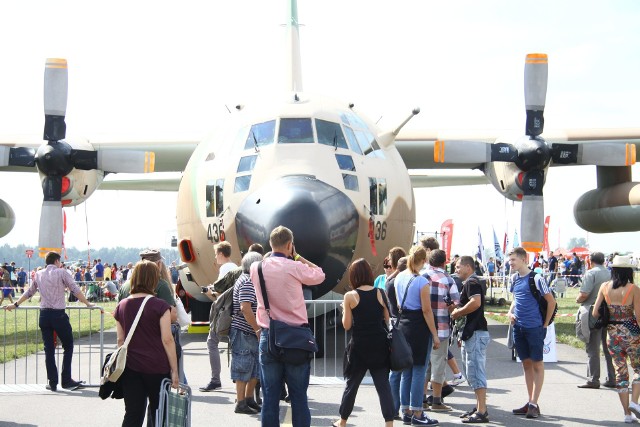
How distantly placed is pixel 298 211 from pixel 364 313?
298 centimetres

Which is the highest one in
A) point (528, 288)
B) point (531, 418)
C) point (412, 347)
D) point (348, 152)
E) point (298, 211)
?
point (348, 152)

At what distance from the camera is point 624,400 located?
24.3ft

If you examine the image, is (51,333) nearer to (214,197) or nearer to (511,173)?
(214,197)

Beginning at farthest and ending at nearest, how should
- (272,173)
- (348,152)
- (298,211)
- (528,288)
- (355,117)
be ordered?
(355,117) → (348,152) → (272,173) → (298,211) → (528,288)

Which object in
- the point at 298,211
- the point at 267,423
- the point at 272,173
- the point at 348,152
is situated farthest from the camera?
the point at 348,152

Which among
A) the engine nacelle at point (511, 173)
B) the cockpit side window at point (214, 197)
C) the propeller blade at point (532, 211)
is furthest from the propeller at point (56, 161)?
the propeller blade at point (532, 211)

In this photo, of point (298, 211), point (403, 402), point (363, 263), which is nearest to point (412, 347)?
point (403, 402)

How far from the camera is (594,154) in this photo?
15.5 m

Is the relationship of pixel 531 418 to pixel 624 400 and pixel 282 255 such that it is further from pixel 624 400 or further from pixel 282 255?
pixel 282 255

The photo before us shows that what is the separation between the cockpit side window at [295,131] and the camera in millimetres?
11227

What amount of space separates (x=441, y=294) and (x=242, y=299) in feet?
6.07

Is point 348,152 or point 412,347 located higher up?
point 348,152

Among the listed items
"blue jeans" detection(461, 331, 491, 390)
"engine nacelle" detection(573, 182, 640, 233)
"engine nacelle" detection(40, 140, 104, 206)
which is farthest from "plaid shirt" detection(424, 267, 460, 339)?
"engine nacelle" detection(573, 182, 640, 233)

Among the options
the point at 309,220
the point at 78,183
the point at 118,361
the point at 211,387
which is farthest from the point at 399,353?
the point at 78,183
